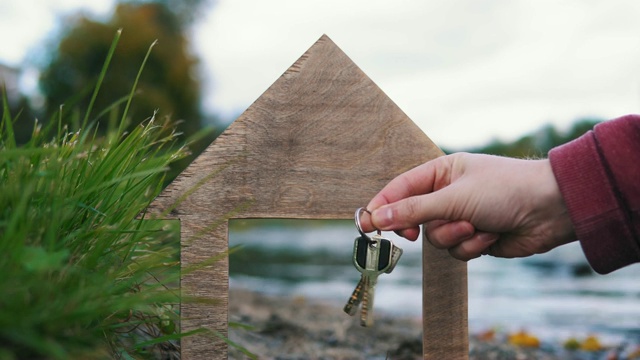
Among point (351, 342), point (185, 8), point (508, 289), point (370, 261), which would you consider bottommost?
point (351, 342)

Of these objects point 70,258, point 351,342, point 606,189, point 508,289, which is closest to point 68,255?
point 70,258

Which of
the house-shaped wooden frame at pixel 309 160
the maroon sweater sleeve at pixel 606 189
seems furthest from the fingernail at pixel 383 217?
the maroon sweater sleeve at pixel 606 189

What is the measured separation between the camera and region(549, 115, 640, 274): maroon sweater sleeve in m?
1.62

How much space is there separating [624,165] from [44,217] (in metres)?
1.39

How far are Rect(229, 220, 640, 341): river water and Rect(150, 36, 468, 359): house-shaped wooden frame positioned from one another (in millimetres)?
1210

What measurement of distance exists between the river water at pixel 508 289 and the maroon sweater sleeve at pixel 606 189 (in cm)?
175

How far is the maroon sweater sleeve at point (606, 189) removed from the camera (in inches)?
63.7

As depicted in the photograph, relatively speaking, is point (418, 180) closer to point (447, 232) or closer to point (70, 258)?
point (447, 232)

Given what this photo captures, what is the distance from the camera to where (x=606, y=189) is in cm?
163

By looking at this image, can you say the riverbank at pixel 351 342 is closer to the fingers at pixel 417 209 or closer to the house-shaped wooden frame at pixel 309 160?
the house-shaped wooden frame at pixel 309 160

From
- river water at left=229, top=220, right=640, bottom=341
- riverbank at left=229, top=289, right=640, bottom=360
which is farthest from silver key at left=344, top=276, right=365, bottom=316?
river water at left=229, top=220, right=640, bottom=341

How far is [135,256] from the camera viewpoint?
77.2 inches

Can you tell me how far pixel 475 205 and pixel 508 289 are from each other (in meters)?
8.02

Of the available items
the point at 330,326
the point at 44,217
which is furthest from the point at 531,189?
the point at 330,326
